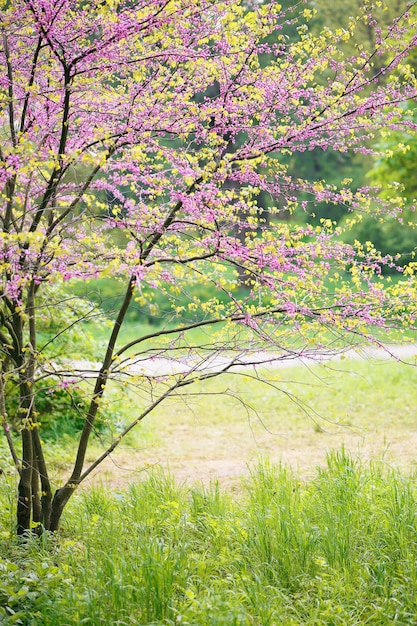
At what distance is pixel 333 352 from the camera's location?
4.58 meters

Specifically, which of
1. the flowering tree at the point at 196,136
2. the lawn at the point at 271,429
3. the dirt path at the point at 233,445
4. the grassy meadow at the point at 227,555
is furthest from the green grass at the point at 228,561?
the dirt path at the point at 233,445

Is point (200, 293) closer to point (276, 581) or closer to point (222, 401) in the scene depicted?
point (222, 401)

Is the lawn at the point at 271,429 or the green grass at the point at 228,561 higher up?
the lawn at the point at 271,429

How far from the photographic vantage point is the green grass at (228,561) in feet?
→ 12.3

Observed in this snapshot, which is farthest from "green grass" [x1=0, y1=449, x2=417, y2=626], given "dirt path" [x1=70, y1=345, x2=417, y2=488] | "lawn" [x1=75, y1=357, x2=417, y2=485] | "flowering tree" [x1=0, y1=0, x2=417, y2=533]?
"dirt path" [x1=70, y1=345, x2=417, y2=488]

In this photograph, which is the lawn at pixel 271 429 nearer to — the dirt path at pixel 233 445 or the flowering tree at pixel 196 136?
the dirt path at pixel 233 445

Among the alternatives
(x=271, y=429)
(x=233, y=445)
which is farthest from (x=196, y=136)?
(x=271, y=429)

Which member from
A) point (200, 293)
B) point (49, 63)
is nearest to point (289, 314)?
point (49, 63)

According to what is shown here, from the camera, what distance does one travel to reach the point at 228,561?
14.5 ft

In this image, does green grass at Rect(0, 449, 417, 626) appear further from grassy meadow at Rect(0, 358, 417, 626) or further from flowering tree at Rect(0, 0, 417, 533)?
flowering tree at Rect(0, 0, 417, 533)

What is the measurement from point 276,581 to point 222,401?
7503mm

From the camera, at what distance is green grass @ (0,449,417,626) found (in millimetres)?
3758

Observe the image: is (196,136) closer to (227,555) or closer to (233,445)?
(227,555)

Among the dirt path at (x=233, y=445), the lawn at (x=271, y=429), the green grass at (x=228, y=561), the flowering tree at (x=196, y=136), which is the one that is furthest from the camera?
the lawn at (x=271, y=429)
